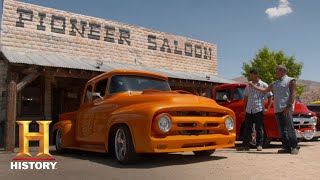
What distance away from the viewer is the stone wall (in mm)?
15047

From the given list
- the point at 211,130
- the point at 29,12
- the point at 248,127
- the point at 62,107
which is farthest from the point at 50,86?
the point at 211,130

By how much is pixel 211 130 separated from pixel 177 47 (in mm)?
16064

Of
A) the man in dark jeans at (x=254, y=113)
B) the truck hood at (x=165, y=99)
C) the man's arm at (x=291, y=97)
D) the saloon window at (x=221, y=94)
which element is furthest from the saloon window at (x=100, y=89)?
the saloon window at (x=221, y=94)

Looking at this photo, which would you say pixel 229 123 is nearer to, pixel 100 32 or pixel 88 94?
pixel 88 94

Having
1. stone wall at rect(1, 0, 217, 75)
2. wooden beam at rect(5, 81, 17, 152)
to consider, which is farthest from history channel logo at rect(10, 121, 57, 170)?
stone wall at rect(1, 0, 217, 75)

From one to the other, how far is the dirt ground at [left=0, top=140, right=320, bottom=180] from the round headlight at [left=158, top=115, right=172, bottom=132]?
0.57m

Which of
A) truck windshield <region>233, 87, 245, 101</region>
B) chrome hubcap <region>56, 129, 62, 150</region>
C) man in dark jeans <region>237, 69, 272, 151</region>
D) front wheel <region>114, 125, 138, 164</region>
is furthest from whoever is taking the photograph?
truck windshield <region>233, 87, 245, 101</region>

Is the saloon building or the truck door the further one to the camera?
the saloon building

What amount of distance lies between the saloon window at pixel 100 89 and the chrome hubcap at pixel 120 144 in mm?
1270

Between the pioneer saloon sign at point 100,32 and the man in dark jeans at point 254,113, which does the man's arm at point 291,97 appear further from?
the pioneer saloon sign at point 100,32

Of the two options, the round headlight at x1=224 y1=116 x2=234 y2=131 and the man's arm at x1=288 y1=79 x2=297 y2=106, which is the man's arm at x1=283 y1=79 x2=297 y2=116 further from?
the round headlight at x1=224 y1=116 x2=234 y2=131

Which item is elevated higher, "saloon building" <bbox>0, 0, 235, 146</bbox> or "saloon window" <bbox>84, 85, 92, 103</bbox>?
"saloon building" <bbox>0, 0, 235, 146</bbox>

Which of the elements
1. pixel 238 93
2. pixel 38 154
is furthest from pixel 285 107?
pixel 38 154

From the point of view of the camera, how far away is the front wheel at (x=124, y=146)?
538cm
